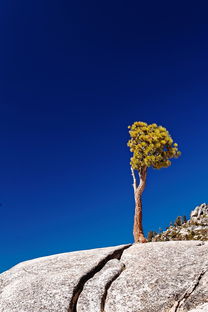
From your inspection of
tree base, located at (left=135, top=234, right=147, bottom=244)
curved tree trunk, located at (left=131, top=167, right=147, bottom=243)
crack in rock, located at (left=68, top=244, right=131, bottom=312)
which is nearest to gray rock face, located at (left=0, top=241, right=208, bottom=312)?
crack in rock, located at (left=68, top=244, right=131, bottom=312)

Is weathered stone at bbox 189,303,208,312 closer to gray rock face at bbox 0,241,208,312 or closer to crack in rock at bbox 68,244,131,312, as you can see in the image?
gray rock face at bbox 0,241,208,312

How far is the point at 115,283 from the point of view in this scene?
16.1 meters

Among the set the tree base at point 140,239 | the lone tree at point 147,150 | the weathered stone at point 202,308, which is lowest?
the weathered stone at point 202,308

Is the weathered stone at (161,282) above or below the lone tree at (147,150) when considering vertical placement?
below

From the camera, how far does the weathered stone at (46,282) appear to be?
14956mm

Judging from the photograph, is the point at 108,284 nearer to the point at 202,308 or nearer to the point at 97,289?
the point at 97,289

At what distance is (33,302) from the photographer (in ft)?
49.6

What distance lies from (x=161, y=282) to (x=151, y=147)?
58.4 ft

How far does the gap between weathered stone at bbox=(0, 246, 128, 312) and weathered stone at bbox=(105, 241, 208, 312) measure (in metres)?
2.04

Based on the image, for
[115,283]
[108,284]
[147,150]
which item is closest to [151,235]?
[147,150]

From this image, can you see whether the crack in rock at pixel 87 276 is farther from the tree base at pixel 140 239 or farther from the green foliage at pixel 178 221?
the green foliage at pixel 178 221

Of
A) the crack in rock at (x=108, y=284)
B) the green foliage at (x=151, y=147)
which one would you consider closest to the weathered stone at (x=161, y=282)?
the crack in rock at (x=108, y=284)

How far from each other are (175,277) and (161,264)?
1.49 m

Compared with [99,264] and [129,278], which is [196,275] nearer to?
[129,278]
